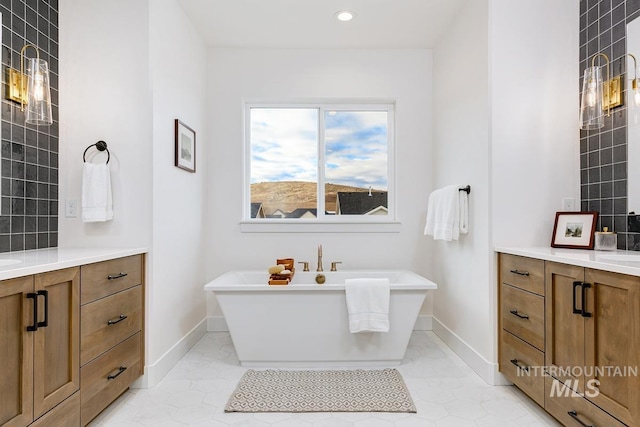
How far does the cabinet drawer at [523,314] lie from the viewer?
2.07 m

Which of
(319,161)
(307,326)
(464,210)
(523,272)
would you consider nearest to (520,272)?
(523,272)

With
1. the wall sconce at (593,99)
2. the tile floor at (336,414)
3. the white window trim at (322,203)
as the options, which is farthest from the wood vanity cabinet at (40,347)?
the wall sconce at (593,99)

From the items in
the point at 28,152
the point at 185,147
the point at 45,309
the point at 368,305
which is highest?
the point at 185,147

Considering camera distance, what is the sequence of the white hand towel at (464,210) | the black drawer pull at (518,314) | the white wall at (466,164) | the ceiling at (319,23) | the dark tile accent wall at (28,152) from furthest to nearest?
the ceiling at (319,23), the white hand towel at (464,210), the white wall at (466,164), the black drawer pull at (518,314), the dark tile accent wall at (28,152)

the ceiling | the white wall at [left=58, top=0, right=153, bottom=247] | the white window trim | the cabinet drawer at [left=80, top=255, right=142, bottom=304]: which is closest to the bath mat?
the cabinet drawer at [left=80, top=255, right=142, bottom=304]

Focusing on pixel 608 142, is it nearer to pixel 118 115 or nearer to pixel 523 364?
pixel 523 364

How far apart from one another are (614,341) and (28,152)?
2.95 meters

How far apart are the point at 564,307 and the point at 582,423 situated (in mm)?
486

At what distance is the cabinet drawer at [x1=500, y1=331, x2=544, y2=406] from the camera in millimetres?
2067

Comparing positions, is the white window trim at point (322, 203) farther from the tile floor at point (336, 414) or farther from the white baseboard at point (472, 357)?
the tile floor at point (336, 414)

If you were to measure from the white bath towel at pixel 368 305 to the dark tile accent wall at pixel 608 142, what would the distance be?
4.48 feet

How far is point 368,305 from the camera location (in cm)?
266

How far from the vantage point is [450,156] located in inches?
128
